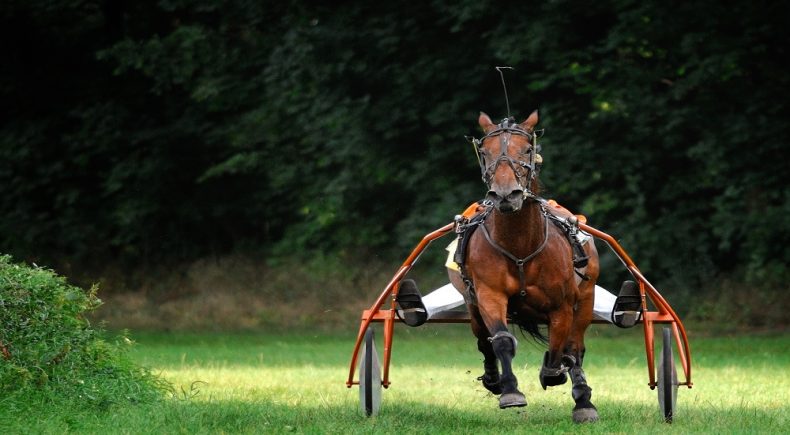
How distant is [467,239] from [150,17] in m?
17.9

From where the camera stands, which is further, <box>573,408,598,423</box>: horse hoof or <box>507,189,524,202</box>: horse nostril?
<box>573,408,598,423</box>: horse hoof

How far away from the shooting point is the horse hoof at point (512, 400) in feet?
22.9

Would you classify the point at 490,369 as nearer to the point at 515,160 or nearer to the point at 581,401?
the point at 581,401

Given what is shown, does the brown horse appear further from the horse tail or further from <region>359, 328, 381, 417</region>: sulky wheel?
<region>359, 328, 381, 417</region>: sulky wheel

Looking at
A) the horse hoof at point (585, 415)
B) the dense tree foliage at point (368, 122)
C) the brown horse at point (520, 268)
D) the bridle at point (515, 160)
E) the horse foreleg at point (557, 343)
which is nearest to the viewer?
the bridle at point (515, 160)

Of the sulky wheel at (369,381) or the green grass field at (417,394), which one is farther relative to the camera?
the sulky wheel at (369,381)

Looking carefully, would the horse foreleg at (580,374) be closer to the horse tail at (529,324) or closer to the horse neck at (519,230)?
the horse tail at (529,324)

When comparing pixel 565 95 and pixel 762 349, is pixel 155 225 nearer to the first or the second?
pixel 565 95

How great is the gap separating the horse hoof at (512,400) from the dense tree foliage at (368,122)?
10.8 meters

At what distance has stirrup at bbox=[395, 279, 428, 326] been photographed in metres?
8.15

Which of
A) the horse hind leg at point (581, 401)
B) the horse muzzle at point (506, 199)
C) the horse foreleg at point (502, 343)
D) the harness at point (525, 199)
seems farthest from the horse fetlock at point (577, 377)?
the horse muzzle at point (506, 199)

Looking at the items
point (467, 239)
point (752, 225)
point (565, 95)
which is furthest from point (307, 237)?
point (467, 239)

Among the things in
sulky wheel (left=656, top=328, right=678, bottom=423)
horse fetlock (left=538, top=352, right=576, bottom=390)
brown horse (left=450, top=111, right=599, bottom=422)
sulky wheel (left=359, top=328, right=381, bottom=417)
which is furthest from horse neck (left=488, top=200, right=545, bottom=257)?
sulky wheel (left=359, top=328, right=381, bottom=417)

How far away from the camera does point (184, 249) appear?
24922 mm
